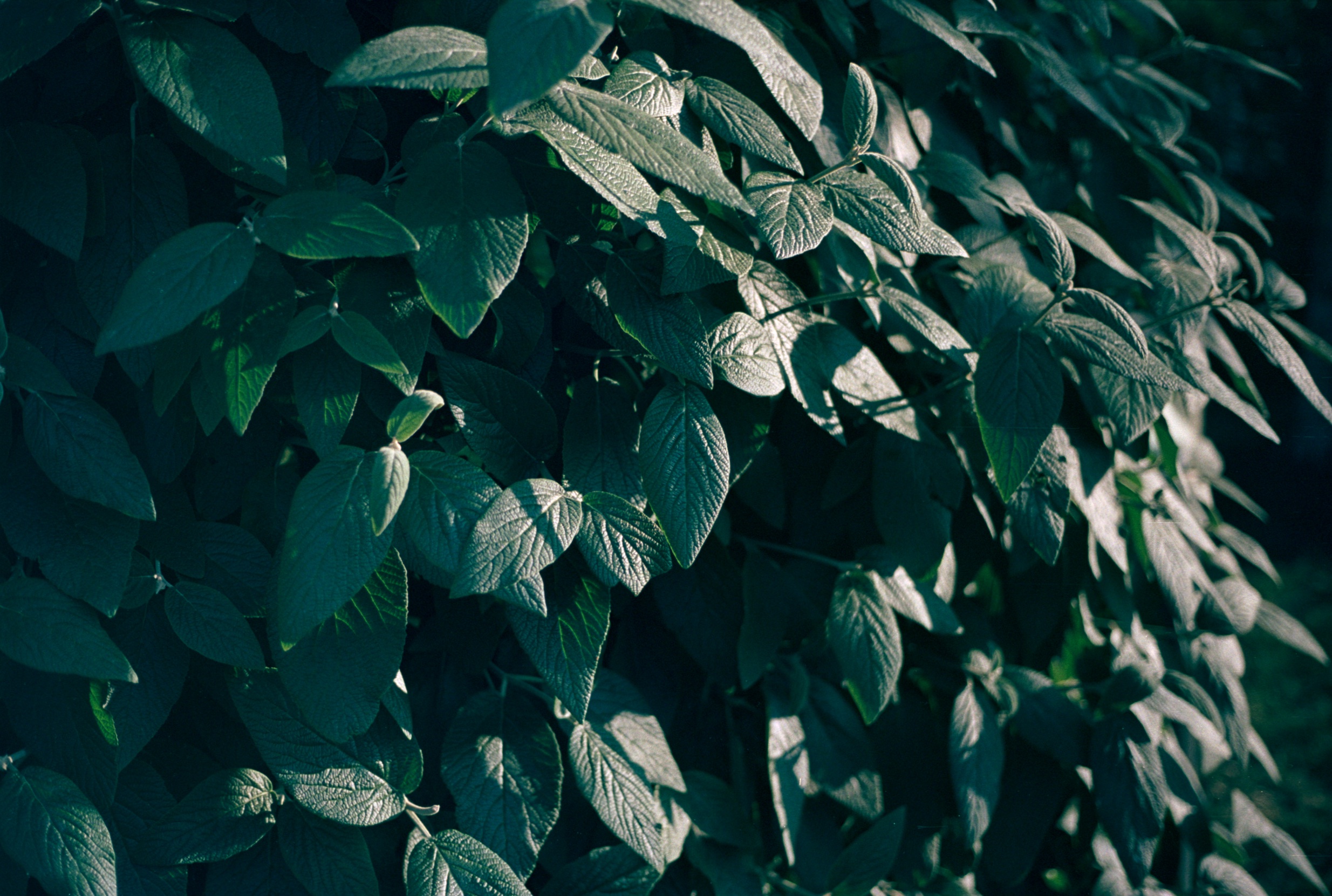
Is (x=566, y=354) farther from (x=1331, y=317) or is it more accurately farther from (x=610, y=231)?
(x=1331, y=317)

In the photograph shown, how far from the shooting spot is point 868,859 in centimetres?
99

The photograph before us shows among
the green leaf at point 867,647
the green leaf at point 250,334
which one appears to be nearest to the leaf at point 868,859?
the green leaf at point 867,647

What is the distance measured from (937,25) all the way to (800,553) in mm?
548

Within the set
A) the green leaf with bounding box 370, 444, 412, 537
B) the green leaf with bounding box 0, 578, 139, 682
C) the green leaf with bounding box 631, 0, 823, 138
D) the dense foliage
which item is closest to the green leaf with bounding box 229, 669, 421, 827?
the dense foliage

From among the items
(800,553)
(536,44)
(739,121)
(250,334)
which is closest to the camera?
(536,44)

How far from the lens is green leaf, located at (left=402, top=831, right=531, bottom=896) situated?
0.77 m

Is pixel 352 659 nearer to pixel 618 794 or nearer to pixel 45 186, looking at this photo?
pixel 618 794

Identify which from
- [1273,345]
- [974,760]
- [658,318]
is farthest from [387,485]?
[1273,345]

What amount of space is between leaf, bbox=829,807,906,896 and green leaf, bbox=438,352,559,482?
1.69ft

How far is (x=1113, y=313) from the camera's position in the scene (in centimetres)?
95

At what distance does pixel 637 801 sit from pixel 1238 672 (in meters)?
1.13

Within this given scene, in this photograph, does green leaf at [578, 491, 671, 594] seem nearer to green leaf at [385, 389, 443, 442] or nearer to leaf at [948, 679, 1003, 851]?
green leaf at [385, 389, 443, 442]

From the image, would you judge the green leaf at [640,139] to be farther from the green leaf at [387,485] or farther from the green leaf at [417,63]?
the green leaf at [387,485]

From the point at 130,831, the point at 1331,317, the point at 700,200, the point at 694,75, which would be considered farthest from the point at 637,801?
the point at 1331,317
